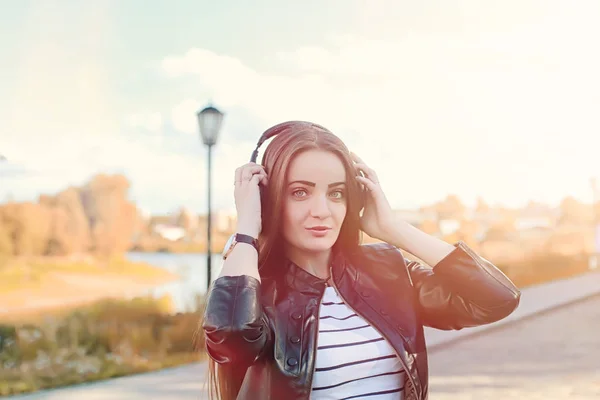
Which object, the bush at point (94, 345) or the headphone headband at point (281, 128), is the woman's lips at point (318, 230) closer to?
the headphone headband at point (281, 128)

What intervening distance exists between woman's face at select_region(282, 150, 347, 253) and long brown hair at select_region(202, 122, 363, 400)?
0.6 inches

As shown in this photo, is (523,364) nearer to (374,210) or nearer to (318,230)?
(374,210)

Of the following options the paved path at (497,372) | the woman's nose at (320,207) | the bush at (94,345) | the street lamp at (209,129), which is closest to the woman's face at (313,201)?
the woman's nose at (320,207)

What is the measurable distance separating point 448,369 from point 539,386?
1114mm

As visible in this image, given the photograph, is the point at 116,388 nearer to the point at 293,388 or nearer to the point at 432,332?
the point at 432,332

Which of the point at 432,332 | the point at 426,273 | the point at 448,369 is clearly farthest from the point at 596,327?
the point at 426,273

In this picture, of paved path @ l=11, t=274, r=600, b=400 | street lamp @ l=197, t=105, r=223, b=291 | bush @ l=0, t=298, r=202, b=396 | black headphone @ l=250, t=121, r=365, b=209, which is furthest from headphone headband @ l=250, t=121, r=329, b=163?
street lamp @ l=197, t=105, r=223, b=291

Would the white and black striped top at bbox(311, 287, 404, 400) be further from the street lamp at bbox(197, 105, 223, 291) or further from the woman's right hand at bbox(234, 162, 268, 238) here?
the street lamp at bbox(197, 105, 223, 291)

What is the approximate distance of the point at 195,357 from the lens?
359 inches

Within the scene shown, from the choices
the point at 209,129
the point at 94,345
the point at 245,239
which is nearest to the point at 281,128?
the point at 245,239

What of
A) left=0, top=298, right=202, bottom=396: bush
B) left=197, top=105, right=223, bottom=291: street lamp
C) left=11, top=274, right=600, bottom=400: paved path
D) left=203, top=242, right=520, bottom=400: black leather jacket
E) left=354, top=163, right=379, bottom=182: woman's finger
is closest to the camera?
left=203, top=242, right=520, bottom=400: black leather jacket

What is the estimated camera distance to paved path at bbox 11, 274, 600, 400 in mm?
7105

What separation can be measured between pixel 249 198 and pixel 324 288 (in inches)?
11.5

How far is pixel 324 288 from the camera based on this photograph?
1.89 meters
